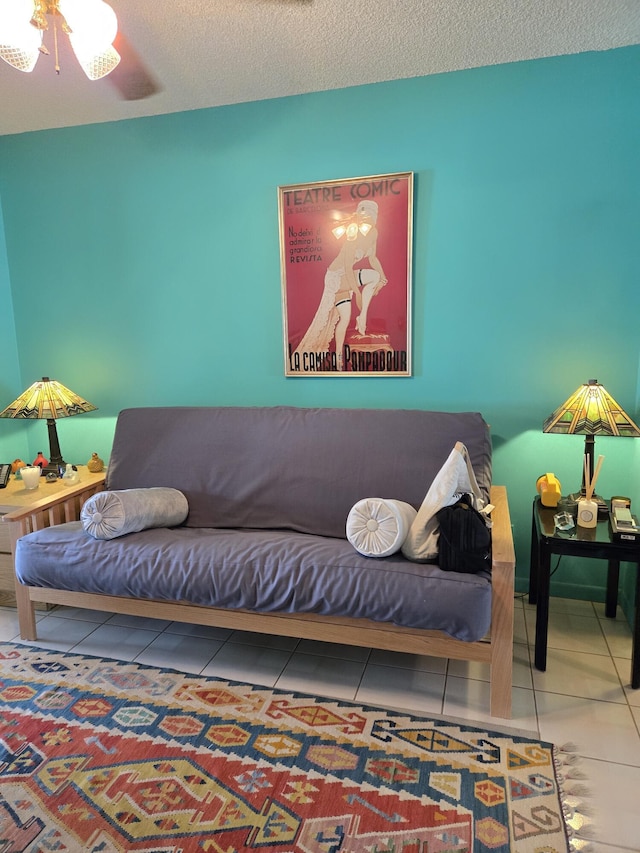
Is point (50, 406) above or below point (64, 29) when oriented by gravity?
below

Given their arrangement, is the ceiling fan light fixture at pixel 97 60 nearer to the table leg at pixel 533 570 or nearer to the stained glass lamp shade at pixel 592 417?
the stained glass lamp shade at pixel 592 417

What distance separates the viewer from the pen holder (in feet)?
7.02

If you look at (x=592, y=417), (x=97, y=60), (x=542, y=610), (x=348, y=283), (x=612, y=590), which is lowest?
(x=612, y=590)

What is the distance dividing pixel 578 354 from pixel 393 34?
153 centimetres

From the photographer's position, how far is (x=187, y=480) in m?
2.60

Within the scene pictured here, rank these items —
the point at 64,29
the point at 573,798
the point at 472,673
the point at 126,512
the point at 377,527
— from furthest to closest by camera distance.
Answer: the point at 126,512 → the point at 472,673 → the point at 377,527 → the point at 64,29 → the point at 573,798

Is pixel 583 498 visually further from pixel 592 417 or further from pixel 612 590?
pixel 612 590

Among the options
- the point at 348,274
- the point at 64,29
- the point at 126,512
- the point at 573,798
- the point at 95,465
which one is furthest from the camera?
the point at 95,465

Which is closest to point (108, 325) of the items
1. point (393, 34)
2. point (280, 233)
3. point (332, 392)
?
point (280, 233)

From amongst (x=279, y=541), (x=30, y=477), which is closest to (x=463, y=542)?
(x=279, y=541)

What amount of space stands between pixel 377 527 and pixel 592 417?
3.20 feet

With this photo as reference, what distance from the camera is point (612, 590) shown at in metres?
2.45

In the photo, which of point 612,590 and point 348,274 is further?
point 348,274

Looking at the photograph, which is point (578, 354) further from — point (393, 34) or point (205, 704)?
point (205, 704)
